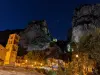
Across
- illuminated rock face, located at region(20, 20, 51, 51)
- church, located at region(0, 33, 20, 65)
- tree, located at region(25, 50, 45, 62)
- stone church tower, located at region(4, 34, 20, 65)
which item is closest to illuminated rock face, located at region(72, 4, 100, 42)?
illuminated rock face, located at region(20, 20, 51, 51)

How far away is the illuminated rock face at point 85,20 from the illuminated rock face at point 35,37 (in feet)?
30.7

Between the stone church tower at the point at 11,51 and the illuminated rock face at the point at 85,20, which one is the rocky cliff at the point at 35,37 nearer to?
the illuminated rock face at the point at 85,20

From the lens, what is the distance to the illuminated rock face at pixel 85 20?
180 feet

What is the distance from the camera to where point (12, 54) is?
2366cm

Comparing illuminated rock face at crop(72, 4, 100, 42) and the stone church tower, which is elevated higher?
illuminated rock face at crop(72, 4, 100, 42)

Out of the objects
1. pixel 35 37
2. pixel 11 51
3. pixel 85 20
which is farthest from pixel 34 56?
pixel 85 20

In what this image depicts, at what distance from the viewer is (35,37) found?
54.1 meters

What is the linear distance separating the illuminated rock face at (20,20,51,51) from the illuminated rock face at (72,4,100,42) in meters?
9.35

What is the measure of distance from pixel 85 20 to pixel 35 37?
1703cm

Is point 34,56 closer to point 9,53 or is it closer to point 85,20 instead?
Answer: point 9,53

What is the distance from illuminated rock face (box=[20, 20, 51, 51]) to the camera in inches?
2046

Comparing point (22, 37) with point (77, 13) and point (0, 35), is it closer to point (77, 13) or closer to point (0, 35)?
point (0, 35)

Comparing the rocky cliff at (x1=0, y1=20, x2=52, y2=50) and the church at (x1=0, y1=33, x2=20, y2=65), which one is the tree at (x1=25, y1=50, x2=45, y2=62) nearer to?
the church at (x1=0, y1=33, x2=20, y2=65)

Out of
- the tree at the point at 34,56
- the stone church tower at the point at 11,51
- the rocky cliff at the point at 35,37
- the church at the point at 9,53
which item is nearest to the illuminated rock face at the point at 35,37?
the rocky cliff at the point at 35,37
